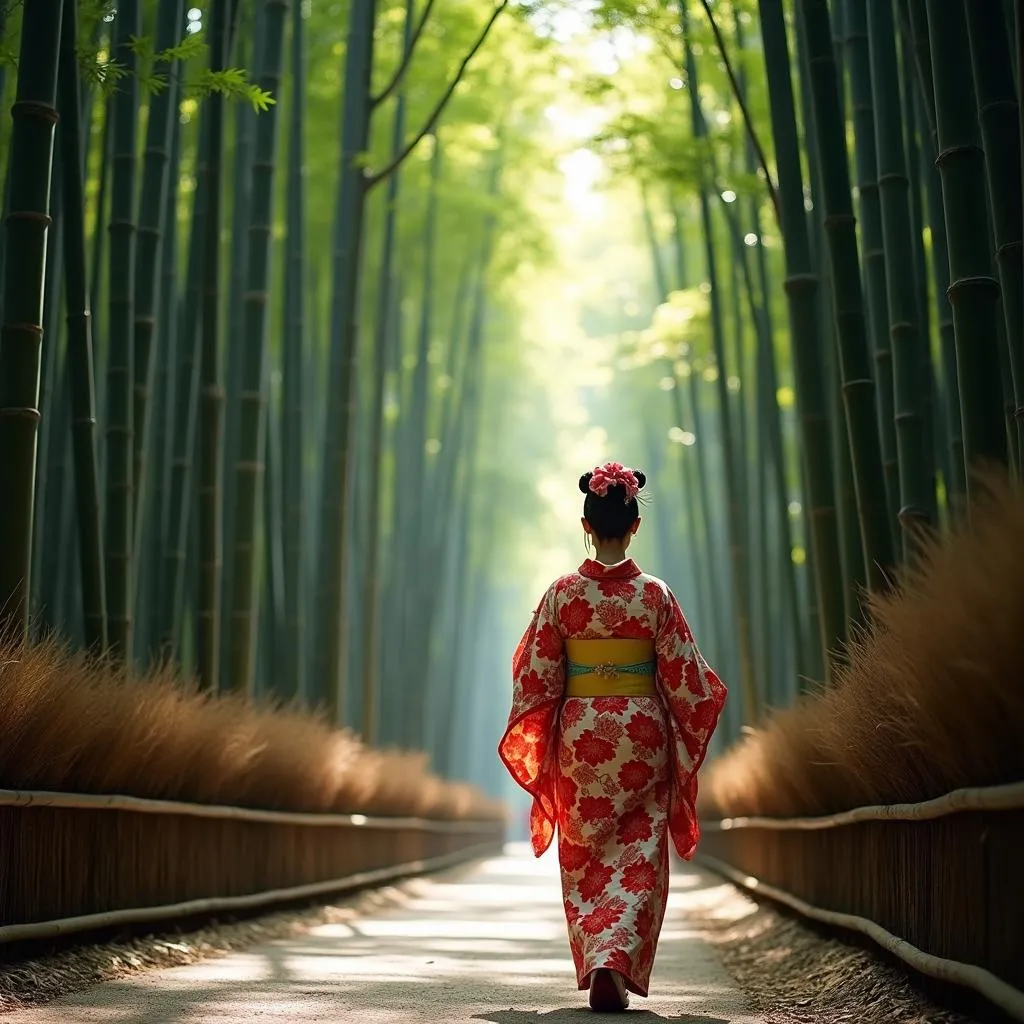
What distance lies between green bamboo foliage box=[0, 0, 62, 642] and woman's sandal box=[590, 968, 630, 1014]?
1.53m

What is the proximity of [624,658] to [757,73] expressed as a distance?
6.25 m

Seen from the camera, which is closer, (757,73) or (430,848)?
(757,73)

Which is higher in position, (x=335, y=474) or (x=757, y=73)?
(x=757, y=73)

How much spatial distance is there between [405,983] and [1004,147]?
2.32 metres

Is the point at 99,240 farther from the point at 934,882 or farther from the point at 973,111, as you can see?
the point at 934,882

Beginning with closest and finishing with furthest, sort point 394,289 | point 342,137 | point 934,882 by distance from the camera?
1. point 934,882
2. point 342,137
3. point 394,289

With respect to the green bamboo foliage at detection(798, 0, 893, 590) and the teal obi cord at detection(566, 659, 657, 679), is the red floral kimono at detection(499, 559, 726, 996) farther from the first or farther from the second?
the green bamboo foliage at detection(798, 0, 893, 590)

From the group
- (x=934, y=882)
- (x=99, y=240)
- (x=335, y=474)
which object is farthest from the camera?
(x=335, y=474)

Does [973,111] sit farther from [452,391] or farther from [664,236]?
[664,236]

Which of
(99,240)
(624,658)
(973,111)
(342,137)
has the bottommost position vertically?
(624,658)

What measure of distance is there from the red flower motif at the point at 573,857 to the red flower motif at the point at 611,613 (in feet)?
1.65

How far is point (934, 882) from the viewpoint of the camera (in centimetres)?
299

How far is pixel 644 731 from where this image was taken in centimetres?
367

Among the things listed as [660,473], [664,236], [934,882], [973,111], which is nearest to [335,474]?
[973,111]
